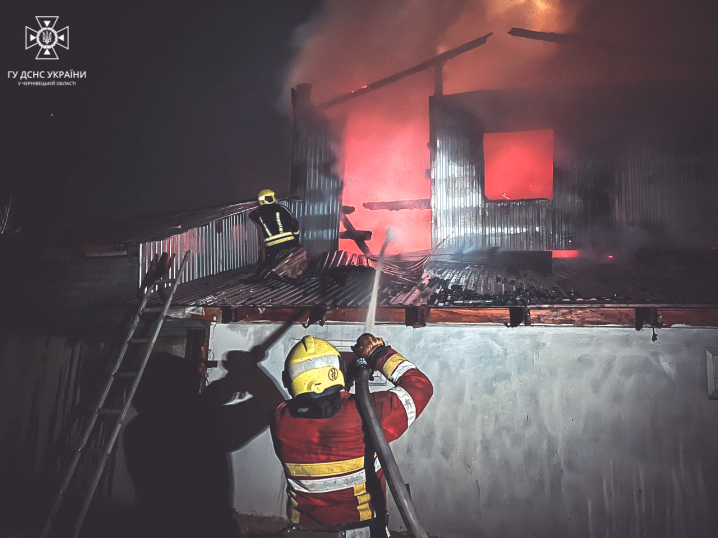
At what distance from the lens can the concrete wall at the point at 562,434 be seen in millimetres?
4957

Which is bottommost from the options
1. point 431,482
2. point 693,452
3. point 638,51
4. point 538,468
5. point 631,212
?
point 431,482

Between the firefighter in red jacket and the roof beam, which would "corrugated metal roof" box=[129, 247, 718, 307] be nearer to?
the firefighter in red jacket

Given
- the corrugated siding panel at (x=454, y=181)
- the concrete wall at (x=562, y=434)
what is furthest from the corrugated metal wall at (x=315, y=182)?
the concrete wall at (x=562, y=434)

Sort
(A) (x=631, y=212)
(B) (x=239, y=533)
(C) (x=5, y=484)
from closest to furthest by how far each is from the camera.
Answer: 1. (B) (x=239, y=533)
2. (C) (x=5, y=484)
3. (A) (x=631, y=212)

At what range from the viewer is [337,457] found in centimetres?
289

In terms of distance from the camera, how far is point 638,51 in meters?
9.36

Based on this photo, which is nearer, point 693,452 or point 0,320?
point 693,452

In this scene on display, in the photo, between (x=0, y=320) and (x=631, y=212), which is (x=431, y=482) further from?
(x=0, y=320)

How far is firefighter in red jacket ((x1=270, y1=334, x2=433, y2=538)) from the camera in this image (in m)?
2.89

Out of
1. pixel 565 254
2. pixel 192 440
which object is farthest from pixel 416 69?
pixel 192 440

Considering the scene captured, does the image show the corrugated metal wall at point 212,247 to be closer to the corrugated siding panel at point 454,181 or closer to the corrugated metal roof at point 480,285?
the corrugated metal roof at point 480,285

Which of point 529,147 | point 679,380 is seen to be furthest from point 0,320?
point 529,147

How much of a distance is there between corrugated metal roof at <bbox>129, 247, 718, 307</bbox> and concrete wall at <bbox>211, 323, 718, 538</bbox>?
0.55 m

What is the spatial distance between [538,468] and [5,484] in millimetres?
9109
